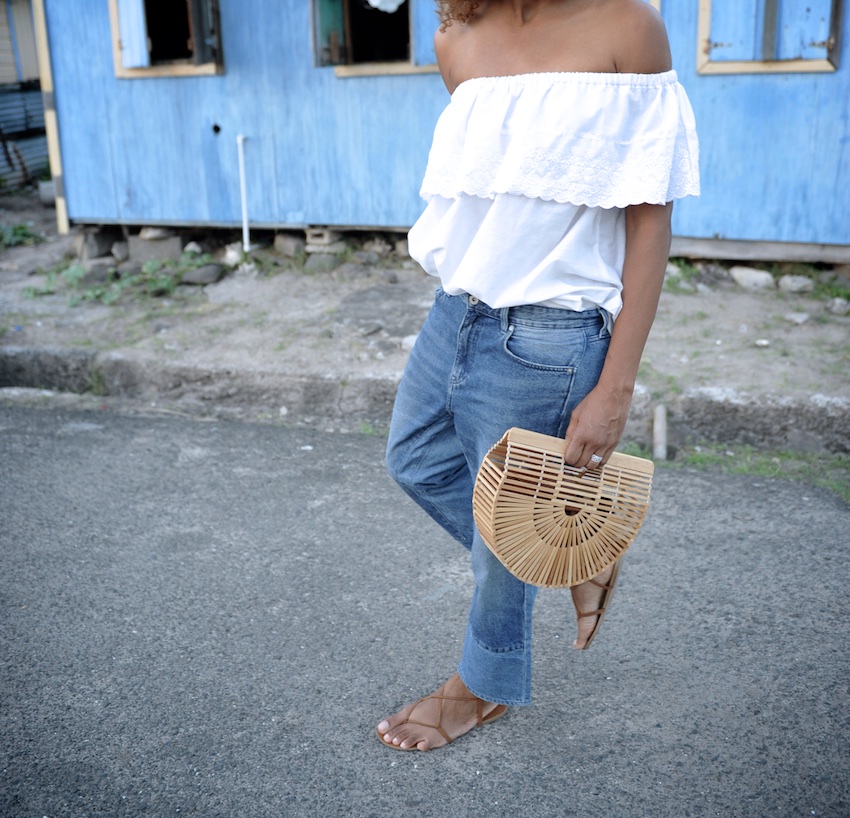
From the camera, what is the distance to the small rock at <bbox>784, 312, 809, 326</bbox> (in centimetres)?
550

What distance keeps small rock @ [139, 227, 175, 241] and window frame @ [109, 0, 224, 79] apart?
1185 mm

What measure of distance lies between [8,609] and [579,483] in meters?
2.08

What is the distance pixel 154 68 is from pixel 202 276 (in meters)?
1.64

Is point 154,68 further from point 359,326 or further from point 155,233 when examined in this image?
point 359,326

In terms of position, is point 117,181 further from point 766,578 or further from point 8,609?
point 766,578

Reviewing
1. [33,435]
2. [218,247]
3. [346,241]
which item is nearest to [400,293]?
[346,241]

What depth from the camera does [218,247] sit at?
7.46 metres

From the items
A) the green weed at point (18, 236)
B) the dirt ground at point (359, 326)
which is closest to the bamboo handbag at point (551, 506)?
the dirt ground at point (359, 326)

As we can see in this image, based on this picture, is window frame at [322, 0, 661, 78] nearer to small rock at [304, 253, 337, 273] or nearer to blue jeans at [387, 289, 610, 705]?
small rock at [304, 253, 337, 273]

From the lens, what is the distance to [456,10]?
1904 mm

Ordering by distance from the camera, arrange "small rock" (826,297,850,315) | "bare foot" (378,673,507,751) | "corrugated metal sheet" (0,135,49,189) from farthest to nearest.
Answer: "corrugated metal sheet" (0,135,49,189) < "small rock" (826,297,850,315) < "bare foot" (378,673,507,751)

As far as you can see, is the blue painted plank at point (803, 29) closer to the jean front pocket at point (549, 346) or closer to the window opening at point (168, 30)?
the window opening at point (168, 30)

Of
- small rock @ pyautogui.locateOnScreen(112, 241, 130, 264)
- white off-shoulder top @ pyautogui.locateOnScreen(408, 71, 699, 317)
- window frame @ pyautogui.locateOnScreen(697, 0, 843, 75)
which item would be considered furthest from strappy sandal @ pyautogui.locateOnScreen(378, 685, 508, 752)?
small rock @ pyautogui.locateOnScreen(112, 241, 130, 264)

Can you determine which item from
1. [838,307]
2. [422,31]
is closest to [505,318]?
[838,307]
